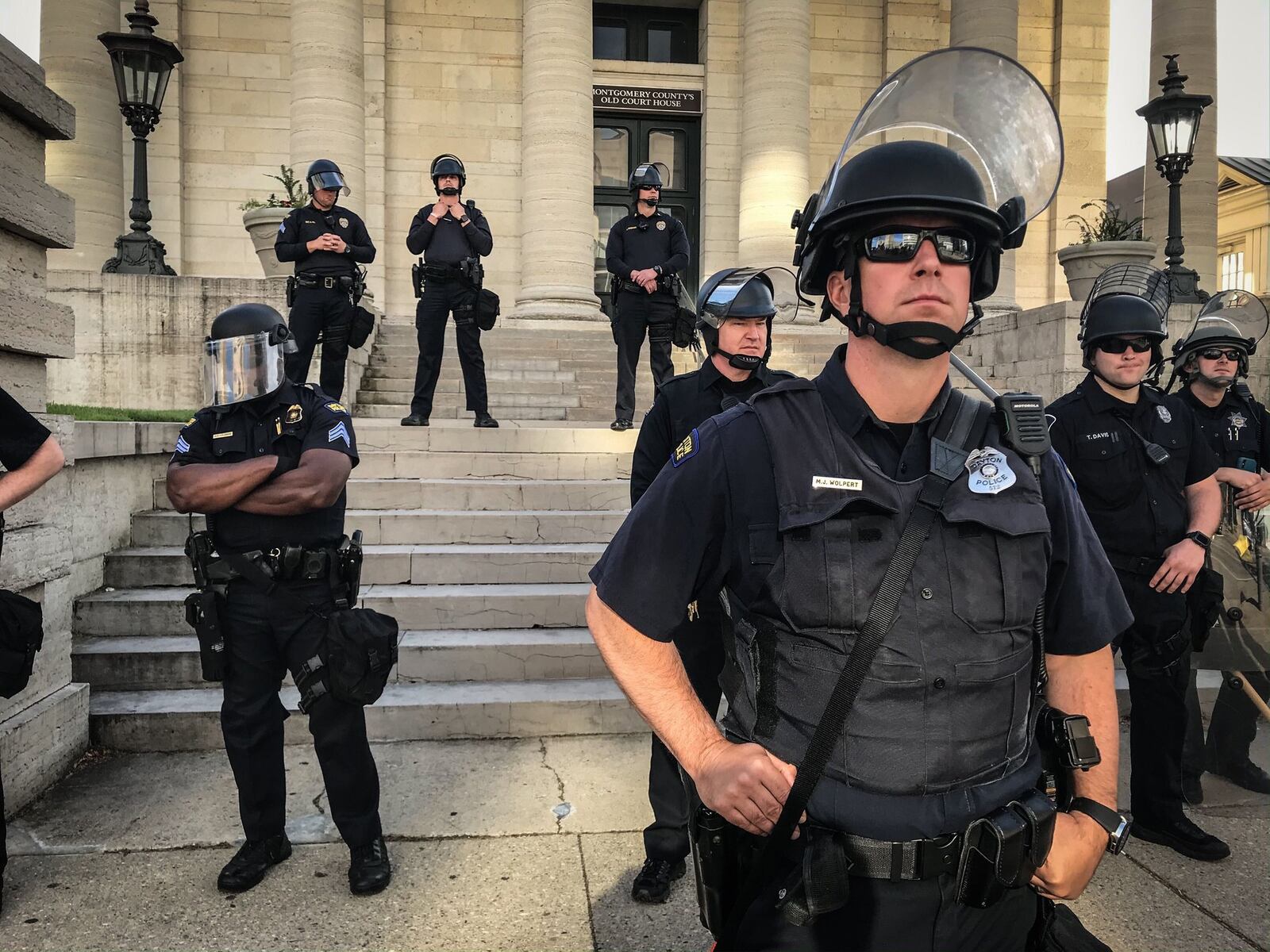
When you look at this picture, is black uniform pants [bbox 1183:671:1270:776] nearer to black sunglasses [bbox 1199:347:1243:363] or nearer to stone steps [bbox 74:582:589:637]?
black sunglasses [bbox 1199:347:1243:363]

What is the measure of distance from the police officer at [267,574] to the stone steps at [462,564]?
2451mm

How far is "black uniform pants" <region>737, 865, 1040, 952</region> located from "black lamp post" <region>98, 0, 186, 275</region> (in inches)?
442

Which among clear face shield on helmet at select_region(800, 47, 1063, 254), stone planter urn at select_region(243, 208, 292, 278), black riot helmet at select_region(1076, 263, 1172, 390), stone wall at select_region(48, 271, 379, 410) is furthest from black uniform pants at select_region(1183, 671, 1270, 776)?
stone planter urn at select_region(243, 208, 292, 278)

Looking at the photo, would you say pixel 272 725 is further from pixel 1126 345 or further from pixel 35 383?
pixel 1126 345

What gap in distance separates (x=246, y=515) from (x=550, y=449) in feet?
14.5

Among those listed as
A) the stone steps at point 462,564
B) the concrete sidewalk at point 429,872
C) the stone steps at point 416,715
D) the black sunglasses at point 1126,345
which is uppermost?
the black sunglasses at point 1126,345

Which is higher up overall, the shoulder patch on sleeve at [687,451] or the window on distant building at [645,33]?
the window on distant building at [645,33]

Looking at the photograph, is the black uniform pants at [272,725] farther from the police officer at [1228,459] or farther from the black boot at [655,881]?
the police officer at [1228,459]

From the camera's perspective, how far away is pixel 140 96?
428 inches

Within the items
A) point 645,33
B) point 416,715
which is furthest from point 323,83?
point 416,715

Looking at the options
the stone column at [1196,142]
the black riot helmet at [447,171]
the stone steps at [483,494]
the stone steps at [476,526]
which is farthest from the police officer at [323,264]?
the stone column at [1196,142]

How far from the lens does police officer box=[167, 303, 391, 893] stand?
3.55 meters

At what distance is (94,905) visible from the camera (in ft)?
11.0

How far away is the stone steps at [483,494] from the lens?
701cm
